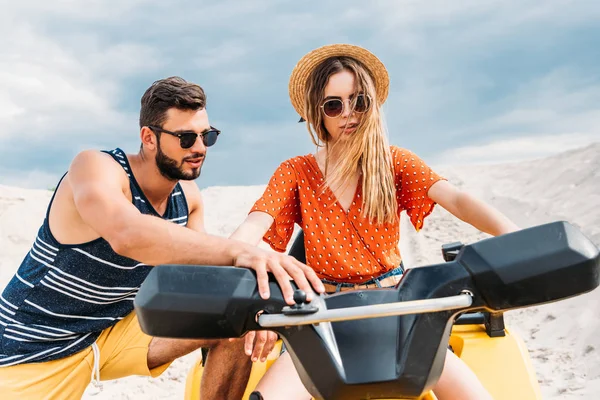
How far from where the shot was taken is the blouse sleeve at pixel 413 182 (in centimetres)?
267

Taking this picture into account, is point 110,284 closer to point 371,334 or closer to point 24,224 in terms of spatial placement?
point 371,334

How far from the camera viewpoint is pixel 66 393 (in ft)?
9.23

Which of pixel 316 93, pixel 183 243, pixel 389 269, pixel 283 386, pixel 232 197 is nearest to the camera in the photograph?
pixel 283 386

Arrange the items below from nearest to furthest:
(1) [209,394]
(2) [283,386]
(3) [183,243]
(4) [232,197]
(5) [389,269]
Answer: (2) [283,386] < (3) [183,243] < (1) [209,394] < (5) [389,269] < (4) [232,197]

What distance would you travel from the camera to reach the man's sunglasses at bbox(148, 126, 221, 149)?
2951 millimetres

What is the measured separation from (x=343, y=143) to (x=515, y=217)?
36.5 ft

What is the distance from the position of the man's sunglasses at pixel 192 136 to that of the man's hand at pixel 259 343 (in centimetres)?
154

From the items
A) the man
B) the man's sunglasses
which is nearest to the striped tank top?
the man

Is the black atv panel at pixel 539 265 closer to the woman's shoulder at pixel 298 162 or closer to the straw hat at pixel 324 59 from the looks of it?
the woman's shoulder at pixel 298 162

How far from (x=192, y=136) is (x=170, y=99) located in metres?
0.22

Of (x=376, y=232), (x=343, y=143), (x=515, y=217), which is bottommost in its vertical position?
(x=515, y=217)

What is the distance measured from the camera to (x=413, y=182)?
271cm

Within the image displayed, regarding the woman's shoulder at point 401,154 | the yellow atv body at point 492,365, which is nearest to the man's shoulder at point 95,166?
the yellow atv body at point 492,365

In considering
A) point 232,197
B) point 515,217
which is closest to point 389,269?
point 515,217
